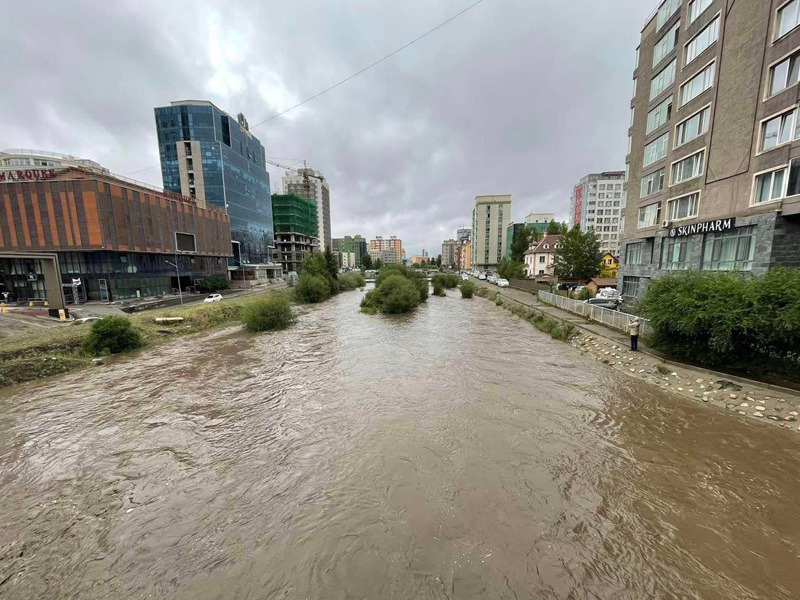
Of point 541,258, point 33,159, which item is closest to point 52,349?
point 541,258

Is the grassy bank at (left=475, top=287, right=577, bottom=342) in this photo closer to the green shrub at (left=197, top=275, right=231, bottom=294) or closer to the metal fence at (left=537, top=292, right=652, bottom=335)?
the metal fence at (left=537, top=292, right=652, bottom=335)

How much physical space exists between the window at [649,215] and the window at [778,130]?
26.8ft

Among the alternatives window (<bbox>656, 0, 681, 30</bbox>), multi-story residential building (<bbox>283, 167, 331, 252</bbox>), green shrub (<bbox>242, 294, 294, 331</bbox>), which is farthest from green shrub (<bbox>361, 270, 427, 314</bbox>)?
multi-story residential building (<bbox>283, 167, 331, 252</bbox>)

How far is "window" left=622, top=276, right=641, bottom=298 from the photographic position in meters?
26.0

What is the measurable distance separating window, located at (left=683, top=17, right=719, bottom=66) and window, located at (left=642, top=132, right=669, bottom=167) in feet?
15.3

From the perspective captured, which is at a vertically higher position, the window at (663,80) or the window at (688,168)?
the window at (663,80)

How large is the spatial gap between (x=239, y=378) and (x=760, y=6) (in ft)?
103

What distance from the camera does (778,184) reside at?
49.8 ft

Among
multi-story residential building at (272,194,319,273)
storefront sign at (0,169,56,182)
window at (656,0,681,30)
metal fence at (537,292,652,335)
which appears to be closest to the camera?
metal fence at (537,292,652,335)

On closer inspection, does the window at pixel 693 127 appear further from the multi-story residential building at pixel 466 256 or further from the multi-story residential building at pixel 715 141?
the multi-story residential building at pixel 466 256

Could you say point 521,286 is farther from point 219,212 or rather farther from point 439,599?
point 219,212

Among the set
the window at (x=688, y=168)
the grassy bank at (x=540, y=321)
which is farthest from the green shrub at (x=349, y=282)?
the window at (x=688, y=168)

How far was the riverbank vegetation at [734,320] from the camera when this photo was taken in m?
10.2

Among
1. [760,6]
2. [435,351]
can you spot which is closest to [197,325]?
[435,351]
